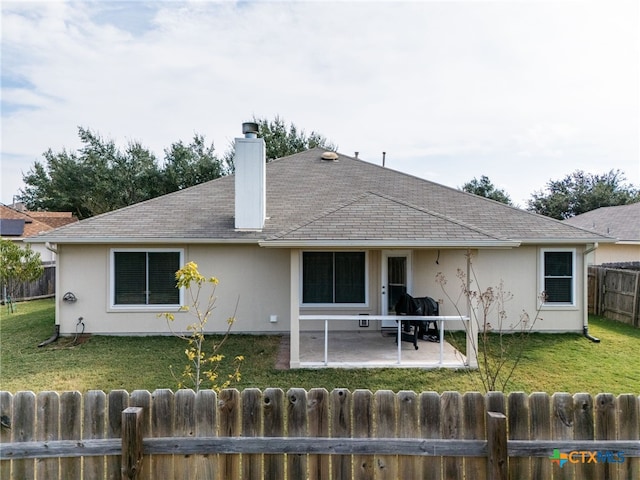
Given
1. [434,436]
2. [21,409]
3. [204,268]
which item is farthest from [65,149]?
[434,436]

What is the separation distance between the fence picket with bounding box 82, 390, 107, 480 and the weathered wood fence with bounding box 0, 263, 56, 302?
51.6 ft

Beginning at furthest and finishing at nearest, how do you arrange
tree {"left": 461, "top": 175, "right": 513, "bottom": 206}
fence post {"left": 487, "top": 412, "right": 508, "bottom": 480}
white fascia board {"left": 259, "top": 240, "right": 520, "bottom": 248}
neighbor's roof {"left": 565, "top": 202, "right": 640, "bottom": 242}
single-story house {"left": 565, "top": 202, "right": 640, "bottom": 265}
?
tree {"left": 461, "top": 175, "right": 513, "bottom": 206}
neighbor's roof {"left": 565, "top": 202, "right": 640, "bottom": 242}
single-story house {"left": 565, "top": 202, "right": 640, "bottom": 265}
white fascia board {"left": 259, "top": 240, "right": 520, "bottom": 248}
fence post {"left": 487, "top": 412, "right": 508, "bottom": 480}

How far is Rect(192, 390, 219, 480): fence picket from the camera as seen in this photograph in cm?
263

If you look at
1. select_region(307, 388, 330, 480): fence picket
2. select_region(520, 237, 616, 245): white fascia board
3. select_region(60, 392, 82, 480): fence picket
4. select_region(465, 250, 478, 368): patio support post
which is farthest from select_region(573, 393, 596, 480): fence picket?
select_region(520, 237, 616, 245): white fascia board

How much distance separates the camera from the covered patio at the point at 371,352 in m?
7.03

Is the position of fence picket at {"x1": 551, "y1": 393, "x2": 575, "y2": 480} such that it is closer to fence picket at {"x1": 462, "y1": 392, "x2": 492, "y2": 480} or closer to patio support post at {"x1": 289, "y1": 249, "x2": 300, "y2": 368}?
fence picket at {"x1": 462, "y1": 392, "x2": 492, "y2": 480}

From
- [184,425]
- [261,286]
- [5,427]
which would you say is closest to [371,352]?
[261,286]

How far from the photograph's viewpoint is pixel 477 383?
6238 mm

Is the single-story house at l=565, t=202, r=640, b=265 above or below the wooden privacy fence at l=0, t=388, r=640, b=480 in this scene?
above

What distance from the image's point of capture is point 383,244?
22.6ft

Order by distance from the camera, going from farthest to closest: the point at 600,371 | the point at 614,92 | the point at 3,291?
the point at 3,291, the point at 614,92, the point at 600,371

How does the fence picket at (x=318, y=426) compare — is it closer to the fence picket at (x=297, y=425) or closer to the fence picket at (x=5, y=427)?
the fence picket at (x=297, y=425)

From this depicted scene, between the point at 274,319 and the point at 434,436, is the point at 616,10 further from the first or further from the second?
the point at 274,319

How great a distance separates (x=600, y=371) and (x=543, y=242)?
3652mm
